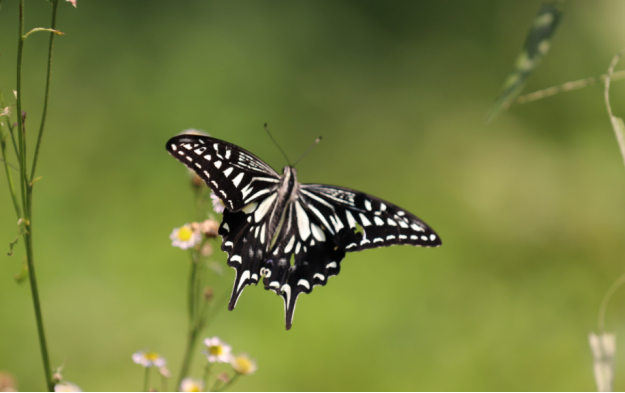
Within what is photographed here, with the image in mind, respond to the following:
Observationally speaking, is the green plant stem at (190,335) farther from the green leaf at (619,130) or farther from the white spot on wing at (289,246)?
the green leaf at (619,130)

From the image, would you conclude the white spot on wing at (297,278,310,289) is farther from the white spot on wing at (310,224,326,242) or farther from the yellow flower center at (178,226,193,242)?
the yellow flower center at (178,226,193,242)

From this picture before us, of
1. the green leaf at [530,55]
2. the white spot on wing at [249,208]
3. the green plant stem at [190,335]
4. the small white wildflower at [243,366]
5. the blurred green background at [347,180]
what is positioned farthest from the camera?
the blurred green background at [347,180]

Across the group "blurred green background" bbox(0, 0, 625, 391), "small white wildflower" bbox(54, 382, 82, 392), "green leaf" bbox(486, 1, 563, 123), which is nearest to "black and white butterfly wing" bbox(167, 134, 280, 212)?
"small white wildflower" bbox(54, 382, 82, 392)

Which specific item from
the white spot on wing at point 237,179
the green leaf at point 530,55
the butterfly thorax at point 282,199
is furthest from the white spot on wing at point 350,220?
the green leaf at point 530,55

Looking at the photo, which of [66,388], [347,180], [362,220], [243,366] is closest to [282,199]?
[362,220]

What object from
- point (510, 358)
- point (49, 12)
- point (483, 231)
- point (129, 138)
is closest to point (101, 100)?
point (129, 138)

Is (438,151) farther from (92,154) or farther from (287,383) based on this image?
(92,154)

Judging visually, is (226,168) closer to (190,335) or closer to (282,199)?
(282,199)
